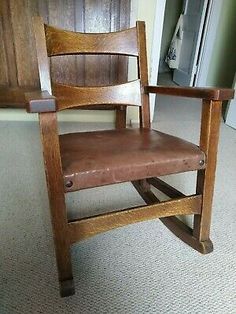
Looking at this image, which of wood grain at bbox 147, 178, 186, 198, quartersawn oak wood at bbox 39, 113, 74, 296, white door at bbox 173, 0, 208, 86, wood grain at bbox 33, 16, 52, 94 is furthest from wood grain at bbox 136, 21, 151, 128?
white door at bbox 173, 0, 208, 86

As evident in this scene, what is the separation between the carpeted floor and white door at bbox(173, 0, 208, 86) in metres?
2.46

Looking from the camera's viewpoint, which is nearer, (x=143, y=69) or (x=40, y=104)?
(x=40, y=104)

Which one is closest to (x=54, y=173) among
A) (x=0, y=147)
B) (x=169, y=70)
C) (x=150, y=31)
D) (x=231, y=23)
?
(x=0, y=147)

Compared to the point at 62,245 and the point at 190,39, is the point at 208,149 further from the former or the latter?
the point at 190,39

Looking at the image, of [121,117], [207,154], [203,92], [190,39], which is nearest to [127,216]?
[207,154]

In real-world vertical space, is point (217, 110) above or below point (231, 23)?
below

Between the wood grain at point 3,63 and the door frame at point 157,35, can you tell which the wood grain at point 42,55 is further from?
the door frame at point 157,35

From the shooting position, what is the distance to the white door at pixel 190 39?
10.1 ft

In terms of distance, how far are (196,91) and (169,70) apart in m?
4.07

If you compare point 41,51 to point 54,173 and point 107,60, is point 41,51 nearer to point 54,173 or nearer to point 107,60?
point 54,173

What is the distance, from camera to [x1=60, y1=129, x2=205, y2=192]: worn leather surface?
25.0 inches

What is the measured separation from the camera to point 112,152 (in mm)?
717

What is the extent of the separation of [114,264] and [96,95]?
572 millimetres

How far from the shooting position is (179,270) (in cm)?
81
